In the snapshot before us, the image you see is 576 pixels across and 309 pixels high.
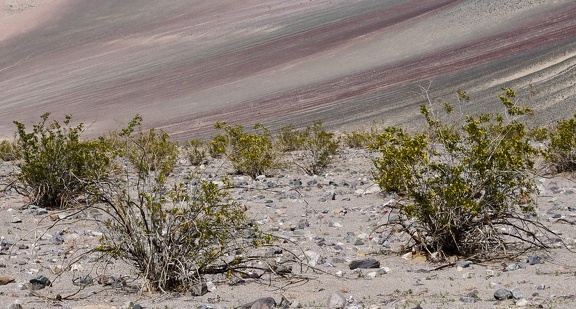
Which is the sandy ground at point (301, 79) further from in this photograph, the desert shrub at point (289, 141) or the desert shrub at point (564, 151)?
the desert shrub at point (289, 141)

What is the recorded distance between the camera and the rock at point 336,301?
457 centimetres

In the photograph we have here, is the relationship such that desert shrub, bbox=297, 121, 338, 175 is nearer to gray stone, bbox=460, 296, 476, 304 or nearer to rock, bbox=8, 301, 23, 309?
gray stone, bbox=460, 296, 476, 304

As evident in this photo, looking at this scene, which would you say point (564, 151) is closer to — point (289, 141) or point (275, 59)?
point (289, 141)

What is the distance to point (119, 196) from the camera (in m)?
5.31

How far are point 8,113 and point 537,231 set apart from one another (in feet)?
116

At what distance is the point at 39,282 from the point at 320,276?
1902 mm

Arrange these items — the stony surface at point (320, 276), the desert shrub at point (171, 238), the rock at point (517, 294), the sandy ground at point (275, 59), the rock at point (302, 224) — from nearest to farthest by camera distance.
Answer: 1. the rock at point (517, 294)
2. the stony surface at point (320, 276)
3. the desert shrub at point (171, 238)
4. the rock at point (302, 224)
5. the sandy ground at point (275, 59)

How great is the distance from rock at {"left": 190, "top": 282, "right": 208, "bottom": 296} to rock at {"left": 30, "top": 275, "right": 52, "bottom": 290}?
1.02 meters

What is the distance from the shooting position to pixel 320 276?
5.52 metres

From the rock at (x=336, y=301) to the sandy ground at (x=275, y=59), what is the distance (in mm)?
19397

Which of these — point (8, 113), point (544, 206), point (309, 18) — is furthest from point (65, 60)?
point (544, 206)

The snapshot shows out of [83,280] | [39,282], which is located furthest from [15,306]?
[83,280]

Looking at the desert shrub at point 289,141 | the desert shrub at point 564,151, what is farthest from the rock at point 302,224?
the desert shrub at point 289,141

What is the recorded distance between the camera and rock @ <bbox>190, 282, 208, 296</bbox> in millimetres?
5062
